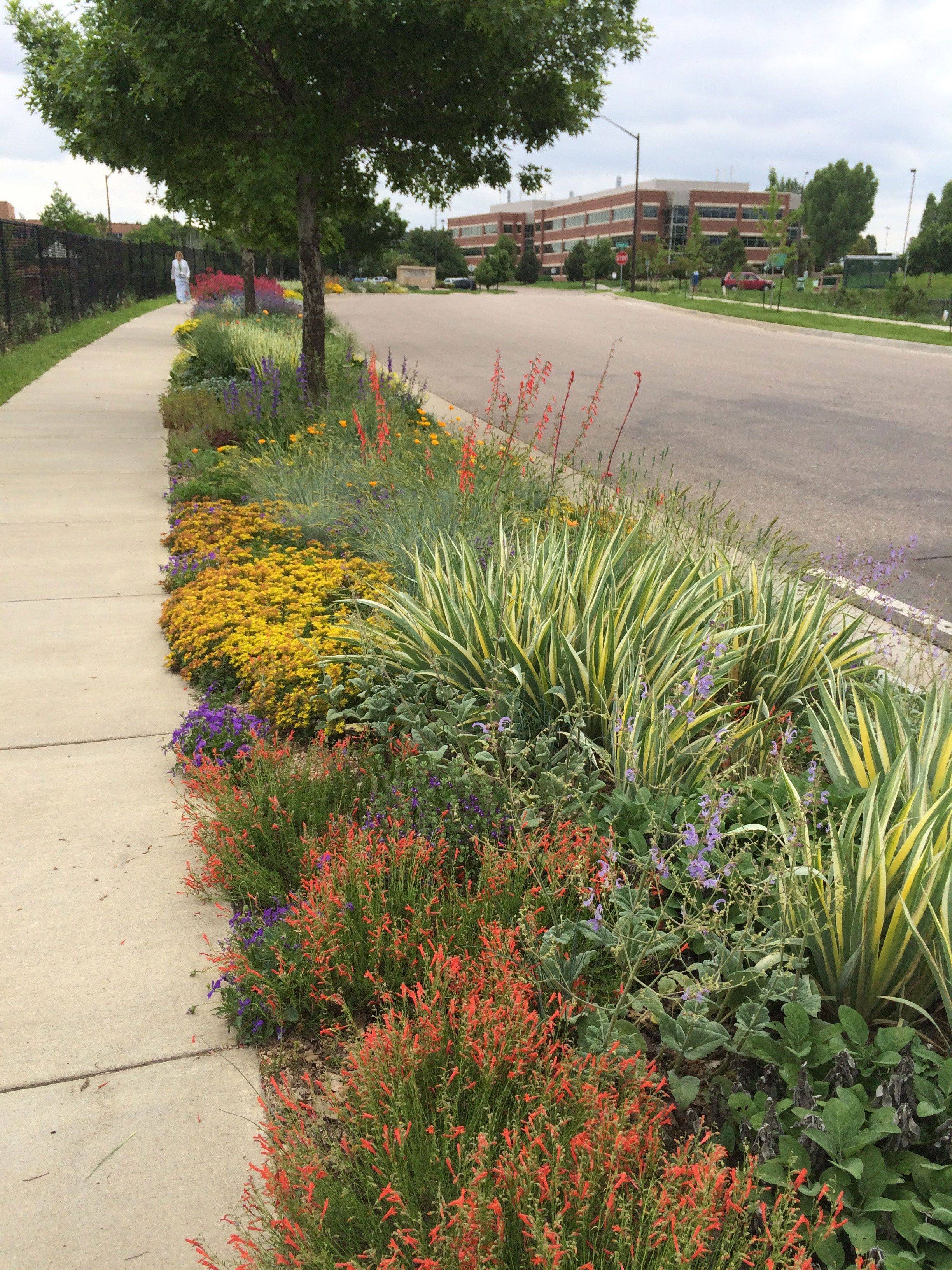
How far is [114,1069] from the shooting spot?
2.45 metres

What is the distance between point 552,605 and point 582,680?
0.47 m

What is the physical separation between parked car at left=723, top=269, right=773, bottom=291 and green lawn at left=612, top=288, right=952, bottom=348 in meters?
19.3

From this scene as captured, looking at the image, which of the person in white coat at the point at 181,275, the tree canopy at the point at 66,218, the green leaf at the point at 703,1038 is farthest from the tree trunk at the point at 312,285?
the tree canopy at the point at 66,218

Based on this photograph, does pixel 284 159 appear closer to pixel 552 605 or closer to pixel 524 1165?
pixel 552 605

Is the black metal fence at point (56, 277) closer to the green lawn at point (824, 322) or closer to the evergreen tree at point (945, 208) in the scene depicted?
the green lawn at point (824, 322)

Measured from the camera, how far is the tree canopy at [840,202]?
292ft

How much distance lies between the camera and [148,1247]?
2.00m

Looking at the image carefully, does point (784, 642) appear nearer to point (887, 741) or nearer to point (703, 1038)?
point (887, 741)

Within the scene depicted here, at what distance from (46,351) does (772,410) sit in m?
13.6

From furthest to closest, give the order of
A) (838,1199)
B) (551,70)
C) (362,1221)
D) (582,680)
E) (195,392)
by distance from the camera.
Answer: (195,392) < (551,70) < (582,680) < (362,1221) < (838,1199)

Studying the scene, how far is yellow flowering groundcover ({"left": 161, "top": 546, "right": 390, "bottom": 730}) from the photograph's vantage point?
4.12m

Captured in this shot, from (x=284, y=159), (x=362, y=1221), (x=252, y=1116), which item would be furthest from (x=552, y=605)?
(x=284, y=159)

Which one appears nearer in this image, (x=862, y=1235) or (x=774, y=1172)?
(x=862, y=1235)

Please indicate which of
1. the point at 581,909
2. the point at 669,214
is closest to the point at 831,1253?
the point at 581,909
